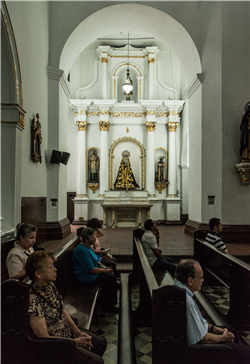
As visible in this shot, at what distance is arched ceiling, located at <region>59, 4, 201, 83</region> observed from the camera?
802 cm

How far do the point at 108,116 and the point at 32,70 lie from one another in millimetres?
6975

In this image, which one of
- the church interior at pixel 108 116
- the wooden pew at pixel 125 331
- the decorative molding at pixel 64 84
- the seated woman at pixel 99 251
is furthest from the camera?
the decorative molding at pixel 64 84

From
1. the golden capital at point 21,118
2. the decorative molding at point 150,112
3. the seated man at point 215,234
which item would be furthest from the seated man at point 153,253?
the decorative molding at point 150,112

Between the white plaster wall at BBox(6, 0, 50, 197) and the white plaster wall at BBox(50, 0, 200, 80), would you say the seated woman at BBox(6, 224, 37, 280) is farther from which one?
the white plaster wall at BBox(50, 0, 200, 80)

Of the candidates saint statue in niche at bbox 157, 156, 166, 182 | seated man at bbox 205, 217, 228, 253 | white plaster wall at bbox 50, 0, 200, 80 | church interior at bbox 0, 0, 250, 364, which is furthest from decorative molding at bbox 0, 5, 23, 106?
saint statue in niche at bbox 157, 156, 166, 182

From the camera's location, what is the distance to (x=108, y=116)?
1305 cm

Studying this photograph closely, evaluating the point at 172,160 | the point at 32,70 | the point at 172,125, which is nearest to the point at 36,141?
the point at 32,70

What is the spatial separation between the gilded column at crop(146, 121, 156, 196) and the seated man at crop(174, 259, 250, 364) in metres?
10.7

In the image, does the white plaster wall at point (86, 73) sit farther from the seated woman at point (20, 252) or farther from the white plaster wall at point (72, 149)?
the seated woman at point (20, 252)

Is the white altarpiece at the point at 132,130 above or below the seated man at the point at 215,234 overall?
above

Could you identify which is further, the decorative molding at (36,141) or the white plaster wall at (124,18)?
the white plaster wall at (124,18)

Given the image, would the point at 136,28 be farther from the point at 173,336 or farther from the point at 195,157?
the point at 173,336

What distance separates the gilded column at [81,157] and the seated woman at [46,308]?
1093 cm

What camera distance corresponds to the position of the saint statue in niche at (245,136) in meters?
6.73
